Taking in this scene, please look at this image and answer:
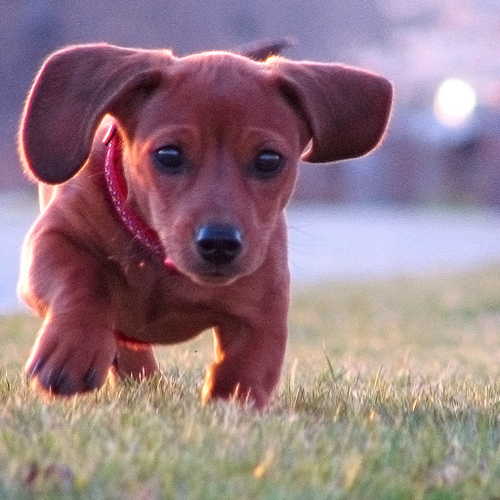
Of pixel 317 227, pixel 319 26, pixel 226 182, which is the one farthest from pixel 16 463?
pixel 319 26

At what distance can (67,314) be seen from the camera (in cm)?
348

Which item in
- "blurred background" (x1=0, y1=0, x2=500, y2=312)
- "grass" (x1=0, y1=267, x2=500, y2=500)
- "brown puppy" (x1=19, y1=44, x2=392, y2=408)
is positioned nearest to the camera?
"grass" (x1=0, y1=267, x2=500, y2=500)

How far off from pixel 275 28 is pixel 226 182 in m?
29.5

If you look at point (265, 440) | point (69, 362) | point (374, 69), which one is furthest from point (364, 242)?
point (265, 440)

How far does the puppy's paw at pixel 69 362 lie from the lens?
11.0ft

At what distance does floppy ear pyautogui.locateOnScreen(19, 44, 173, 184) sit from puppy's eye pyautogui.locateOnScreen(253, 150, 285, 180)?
1.34 feet

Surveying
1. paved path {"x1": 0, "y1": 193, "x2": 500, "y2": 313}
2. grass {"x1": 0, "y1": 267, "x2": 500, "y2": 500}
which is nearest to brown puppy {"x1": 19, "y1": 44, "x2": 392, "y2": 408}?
grass {"x1": 0, "y1": 267, "x2": 500, "y2": 500}

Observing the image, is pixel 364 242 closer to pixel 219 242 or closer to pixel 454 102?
pixel 219 242

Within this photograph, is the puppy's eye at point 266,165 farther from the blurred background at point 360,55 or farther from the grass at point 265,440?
the blurred background at point 360,55

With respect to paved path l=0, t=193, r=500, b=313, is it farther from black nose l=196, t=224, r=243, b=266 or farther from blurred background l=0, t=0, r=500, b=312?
black nose l=196, t=224, r=243, b=266

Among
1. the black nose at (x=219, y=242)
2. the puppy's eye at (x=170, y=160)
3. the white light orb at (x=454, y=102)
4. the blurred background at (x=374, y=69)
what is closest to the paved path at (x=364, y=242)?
the blurred background at (x=374, y=69)

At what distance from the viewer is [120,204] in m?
3.82

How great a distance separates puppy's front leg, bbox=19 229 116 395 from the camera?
3367 millimetres

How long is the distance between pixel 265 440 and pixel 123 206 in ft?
4.25
